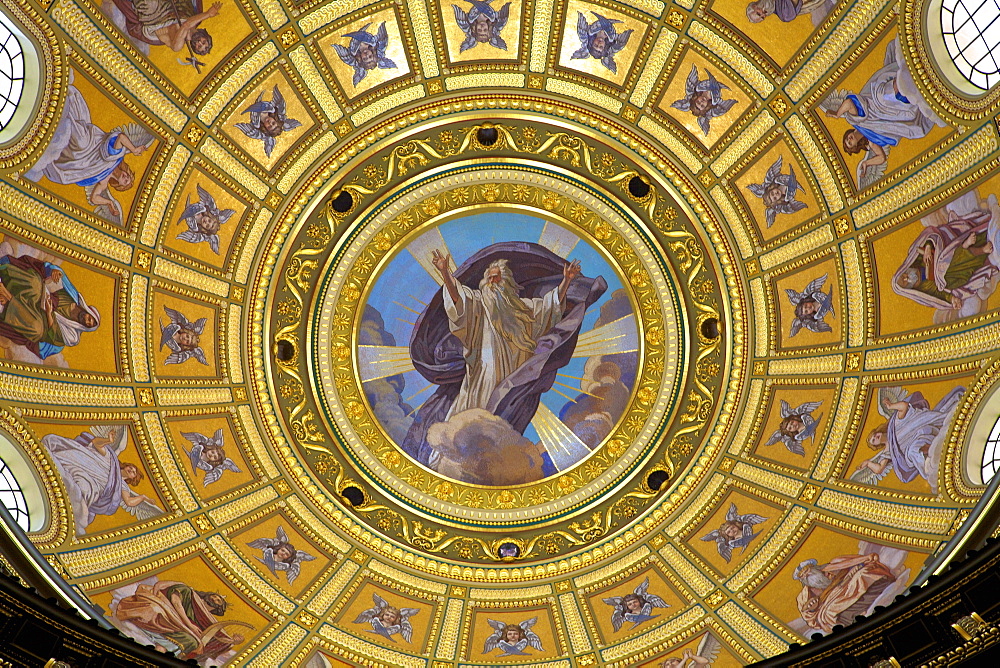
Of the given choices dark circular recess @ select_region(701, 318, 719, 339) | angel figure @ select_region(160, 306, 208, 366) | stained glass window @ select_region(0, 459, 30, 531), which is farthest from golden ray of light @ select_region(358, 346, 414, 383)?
stained glass window @ select_region(0, 459, 30, 531)

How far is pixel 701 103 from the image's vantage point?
58.9 feet

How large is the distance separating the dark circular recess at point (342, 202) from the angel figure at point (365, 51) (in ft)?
7.88

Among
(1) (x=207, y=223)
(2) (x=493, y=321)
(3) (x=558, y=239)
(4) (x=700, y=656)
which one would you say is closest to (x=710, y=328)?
(3) (x=558, y=239)

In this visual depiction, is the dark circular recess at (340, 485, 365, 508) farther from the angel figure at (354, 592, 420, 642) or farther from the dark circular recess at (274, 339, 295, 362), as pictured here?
the dark circular recess at (274, 339, 295, 362)

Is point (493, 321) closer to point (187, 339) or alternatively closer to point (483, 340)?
point (483, 340)

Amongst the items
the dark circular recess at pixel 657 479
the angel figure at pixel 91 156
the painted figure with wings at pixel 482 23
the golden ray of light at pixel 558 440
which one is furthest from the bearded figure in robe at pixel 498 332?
the angel figure at pixel 91 156

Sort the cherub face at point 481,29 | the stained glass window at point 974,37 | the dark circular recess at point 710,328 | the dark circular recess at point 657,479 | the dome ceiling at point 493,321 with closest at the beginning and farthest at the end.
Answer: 1. the stained glass window at point 974,37
2. the dome ceiling at point 493,321
3. the cherub face at point 481,29
4. the dark circular recess at point 710,328
5. the dark circular recess at point 657,479

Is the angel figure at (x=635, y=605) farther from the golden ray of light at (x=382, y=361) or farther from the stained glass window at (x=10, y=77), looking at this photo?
the stained glass window at (x=10, y=77)

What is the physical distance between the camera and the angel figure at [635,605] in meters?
19.2

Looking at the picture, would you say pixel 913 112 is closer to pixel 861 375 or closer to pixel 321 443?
pixel 861 375

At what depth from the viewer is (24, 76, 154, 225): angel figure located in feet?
51.5

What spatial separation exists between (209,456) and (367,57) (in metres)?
8.26

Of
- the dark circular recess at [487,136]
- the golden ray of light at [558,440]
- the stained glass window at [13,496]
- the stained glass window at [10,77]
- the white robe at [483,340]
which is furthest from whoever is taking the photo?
the golden ray of light at [558,440]

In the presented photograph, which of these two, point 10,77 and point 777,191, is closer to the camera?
point 10,77
